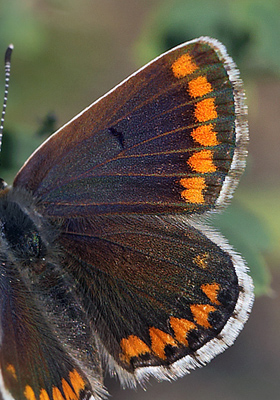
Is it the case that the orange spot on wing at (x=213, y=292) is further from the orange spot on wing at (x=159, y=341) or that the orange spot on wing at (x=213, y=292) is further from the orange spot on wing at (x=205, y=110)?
the orange spot on wing at (x=205, y=110)

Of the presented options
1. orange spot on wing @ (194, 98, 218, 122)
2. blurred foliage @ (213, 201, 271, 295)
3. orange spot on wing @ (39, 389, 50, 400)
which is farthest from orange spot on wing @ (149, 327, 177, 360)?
orange spot on wing @ (194, 98, 218, 122)

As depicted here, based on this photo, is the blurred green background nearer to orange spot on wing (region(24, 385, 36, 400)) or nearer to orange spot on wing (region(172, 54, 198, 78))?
orange spot on wing (region(172, 54, 198, 78))

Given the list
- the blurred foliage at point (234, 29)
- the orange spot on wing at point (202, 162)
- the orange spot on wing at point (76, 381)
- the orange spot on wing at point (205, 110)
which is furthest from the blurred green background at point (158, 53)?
the orange spot on wing at point (76, 381)

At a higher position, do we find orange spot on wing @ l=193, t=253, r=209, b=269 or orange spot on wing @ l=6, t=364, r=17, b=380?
orange spot on wing @ l=193, t=253, r=209, b=269

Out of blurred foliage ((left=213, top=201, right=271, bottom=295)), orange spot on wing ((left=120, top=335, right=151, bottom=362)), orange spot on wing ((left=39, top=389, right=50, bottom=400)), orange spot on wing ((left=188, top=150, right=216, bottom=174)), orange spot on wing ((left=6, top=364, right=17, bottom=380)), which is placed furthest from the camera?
blurred foliage ((left=213, top=201, right=271, bottom=295))

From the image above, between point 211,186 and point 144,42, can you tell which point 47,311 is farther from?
point 144,42

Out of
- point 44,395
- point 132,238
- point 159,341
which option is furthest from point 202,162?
point 44,395

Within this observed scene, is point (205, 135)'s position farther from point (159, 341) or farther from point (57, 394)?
point (57, 394)

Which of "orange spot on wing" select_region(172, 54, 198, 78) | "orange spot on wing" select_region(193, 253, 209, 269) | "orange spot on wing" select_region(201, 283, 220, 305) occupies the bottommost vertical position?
"orange spot on wing" select_region(201, 283, 220, 305)
